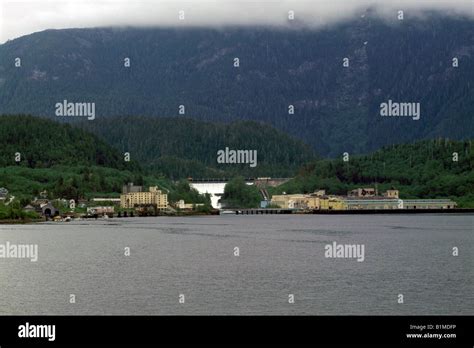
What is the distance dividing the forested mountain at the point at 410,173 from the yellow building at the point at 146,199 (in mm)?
36670

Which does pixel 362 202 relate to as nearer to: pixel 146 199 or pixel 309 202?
pixel 309 202

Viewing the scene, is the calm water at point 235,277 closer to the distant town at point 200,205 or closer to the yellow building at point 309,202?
the distant town at point 200,205

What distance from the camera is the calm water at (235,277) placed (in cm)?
3962

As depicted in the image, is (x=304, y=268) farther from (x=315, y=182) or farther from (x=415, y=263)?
(x=315, y=182)

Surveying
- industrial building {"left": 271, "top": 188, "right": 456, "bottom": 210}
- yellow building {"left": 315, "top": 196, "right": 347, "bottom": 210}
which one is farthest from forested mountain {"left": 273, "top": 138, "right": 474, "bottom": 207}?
yellow building {"left": 315, "top": 196, "right": 347, "bottom": 210}

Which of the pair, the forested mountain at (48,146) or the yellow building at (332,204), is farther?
the yellow building at (332,204)

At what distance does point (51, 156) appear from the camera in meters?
175

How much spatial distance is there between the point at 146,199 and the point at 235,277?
111 meters

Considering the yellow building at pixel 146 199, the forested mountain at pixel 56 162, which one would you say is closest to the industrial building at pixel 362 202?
the yellow building at pixel 146 199

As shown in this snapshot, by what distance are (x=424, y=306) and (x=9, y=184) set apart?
112m

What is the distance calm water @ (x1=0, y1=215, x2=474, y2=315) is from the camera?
39625 millimetres

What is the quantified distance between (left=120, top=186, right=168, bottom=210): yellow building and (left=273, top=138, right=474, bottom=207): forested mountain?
3667 cm
